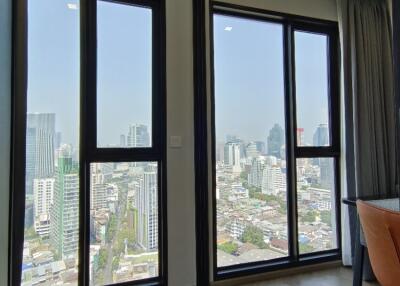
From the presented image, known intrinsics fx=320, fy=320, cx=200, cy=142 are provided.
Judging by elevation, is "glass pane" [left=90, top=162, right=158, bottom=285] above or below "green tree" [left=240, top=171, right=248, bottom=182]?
below

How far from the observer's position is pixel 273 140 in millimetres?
3164

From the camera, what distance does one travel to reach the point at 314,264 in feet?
10.5

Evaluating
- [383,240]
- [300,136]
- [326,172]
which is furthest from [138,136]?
[326,172]

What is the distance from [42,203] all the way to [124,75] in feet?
3.88

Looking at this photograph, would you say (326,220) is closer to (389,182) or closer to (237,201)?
(389,182)

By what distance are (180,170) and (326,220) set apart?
1748mm

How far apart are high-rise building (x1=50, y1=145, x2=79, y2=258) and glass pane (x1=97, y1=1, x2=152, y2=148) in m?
0.30

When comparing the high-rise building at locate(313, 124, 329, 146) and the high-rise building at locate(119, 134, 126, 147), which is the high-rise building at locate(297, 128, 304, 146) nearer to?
the high-rise building at locate(313, 124, 329, 146)

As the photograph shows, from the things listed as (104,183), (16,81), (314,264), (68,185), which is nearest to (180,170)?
(104,183)

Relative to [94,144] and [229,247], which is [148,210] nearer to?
[94,144]

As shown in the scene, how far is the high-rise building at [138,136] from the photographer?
266 cm

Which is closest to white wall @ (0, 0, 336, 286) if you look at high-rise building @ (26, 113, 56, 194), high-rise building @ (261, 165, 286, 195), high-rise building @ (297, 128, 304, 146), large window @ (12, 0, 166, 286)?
large window @ (12, 0, 166, 286)

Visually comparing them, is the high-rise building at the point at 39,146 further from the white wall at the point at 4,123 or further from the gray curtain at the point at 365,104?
the gray curtain at the point at 365,104

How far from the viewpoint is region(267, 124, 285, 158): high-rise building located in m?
3.15
